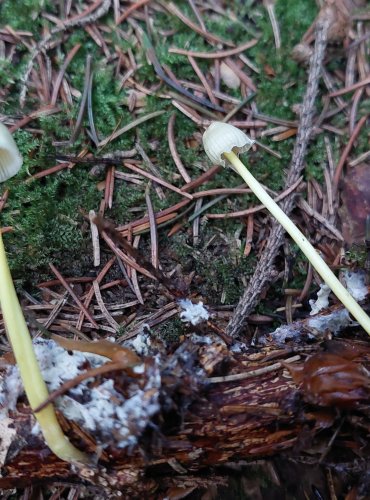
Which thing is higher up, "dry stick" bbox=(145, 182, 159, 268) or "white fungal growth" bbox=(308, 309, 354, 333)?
"dry stick" bbox=(145, 182, 159, 268)

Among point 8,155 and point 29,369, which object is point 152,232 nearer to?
point 8,155

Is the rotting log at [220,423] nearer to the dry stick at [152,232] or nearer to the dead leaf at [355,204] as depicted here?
the dry stick at [152,232]

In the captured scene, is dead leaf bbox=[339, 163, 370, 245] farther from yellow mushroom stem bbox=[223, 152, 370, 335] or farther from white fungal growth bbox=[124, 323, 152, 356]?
white fungal growth bbox=[124, 323, 152, 356]

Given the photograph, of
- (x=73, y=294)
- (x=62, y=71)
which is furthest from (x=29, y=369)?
(x=62, y=71)

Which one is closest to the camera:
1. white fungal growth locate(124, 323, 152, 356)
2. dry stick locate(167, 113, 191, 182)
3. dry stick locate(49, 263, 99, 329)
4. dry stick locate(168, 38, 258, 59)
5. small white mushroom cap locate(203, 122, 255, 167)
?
white fungal growth locate(124, 323, 152, 356)

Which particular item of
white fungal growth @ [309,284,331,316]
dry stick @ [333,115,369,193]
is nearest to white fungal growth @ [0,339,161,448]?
white fungal growth @ [309,284,331,316]

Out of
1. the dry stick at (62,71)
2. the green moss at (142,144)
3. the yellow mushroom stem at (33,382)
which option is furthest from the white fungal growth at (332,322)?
the dry stick at (62,71)

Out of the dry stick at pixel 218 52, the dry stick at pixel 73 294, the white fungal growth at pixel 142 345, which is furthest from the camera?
the dry stick at pixel 218 52
